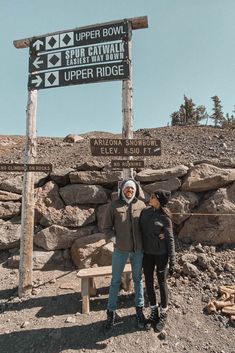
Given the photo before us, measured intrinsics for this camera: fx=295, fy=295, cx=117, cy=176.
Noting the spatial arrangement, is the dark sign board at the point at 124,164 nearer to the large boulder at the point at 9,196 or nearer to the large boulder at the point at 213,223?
the large boulder at the point at 213,223

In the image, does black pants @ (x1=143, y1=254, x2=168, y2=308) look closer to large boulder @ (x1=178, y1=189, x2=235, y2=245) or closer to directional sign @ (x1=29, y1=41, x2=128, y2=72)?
large boulder @ (x1=178, y1=189, x2=235, y2=245)

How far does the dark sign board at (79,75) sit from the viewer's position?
5949 millimetres

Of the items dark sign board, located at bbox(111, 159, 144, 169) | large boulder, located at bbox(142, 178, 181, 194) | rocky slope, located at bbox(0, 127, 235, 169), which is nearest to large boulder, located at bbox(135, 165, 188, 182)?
large boulder, located at bbox(142, 178, 181, 194)

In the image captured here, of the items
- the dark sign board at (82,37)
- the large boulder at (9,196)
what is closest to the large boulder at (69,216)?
the large boulder at (9,196)

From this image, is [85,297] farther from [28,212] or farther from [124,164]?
[124,164]

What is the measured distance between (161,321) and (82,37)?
564cm

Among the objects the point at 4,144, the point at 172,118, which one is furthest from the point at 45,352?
the point at 172,118

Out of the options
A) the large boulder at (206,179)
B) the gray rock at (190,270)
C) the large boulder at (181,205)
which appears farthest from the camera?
the large boulder at (206,179)

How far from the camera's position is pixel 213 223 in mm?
6734

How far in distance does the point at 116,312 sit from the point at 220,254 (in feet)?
8.73

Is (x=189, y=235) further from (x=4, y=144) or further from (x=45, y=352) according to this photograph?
(x=4, y=144)

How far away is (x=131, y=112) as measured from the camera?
5770 mm

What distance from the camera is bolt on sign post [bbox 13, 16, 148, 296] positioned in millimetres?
5949

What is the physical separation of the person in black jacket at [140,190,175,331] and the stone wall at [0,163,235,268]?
2141 millimetres
